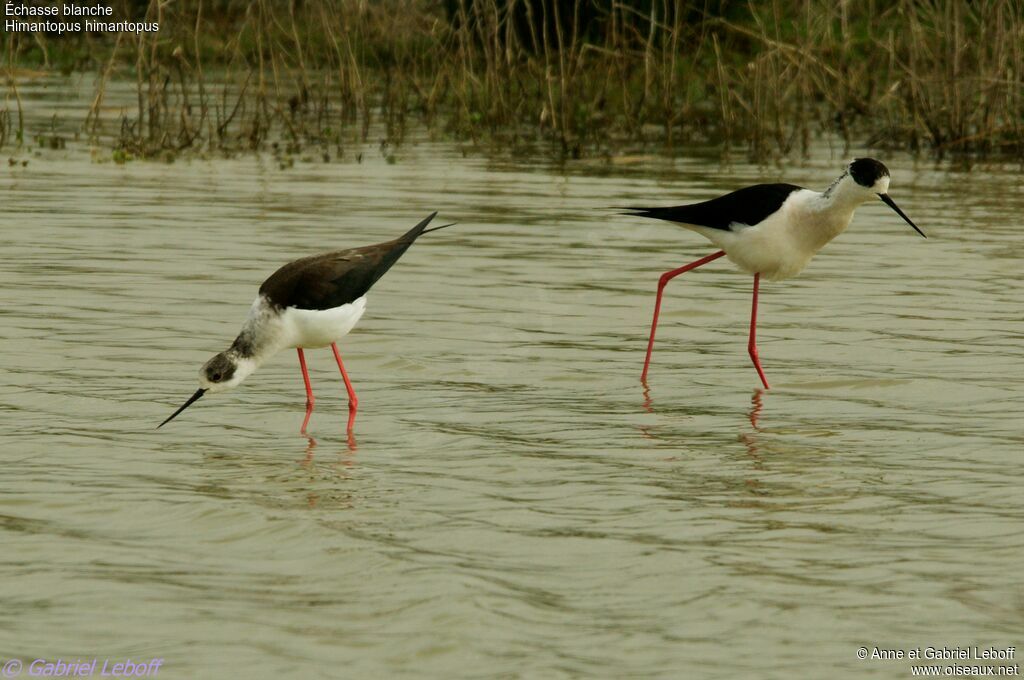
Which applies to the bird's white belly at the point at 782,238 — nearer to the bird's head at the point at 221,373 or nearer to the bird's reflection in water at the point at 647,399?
the bird's reflection in water at the point at 647,399

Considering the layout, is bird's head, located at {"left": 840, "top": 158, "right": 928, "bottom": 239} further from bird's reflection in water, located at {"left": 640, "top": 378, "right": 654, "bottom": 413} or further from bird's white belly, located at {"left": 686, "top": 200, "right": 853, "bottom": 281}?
bird's reflection in water, located at {"left": 640, "top": 378, "right": 654, "bottom": 413}

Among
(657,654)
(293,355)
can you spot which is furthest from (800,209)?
(657,654)

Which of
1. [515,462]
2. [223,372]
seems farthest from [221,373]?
[515,462]

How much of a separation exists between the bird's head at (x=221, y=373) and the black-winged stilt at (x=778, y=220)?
6.92ft

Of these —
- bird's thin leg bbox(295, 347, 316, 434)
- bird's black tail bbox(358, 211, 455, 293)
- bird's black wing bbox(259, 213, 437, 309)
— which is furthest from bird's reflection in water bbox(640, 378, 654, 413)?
bird's thin leg bbox(295, 347, 316, 434)

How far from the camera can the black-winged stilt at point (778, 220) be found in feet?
26.8

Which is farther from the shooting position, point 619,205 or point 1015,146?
point 1015,146

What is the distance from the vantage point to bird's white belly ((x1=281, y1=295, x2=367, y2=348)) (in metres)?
6.98

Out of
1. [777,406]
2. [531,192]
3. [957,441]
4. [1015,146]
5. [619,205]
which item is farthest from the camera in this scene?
[1015,146]

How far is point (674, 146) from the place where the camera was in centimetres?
1834

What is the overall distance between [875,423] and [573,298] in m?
3.18

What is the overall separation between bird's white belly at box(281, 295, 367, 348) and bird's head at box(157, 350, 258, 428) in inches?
8.8

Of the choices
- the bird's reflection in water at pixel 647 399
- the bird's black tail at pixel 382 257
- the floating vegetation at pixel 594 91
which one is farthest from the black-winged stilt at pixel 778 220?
the floating vegetation at pixel 594 91

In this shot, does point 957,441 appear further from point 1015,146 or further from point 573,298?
point 1015,146
